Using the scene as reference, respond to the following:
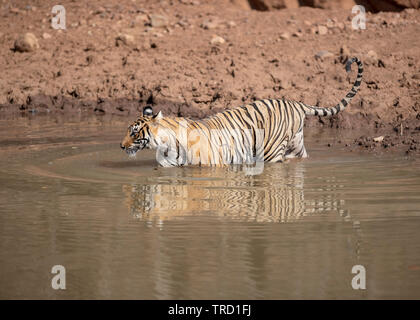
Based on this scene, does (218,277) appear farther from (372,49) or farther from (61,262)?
(372,49)

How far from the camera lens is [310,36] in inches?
579

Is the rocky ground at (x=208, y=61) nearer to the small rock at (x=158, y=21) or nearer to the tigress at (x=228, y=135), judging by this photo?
the small rock at (x=158, y=21)

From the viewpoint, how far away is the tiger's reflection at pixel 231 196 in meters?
6.94

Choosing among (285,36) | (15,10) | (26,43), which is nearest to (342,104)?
(285,36)

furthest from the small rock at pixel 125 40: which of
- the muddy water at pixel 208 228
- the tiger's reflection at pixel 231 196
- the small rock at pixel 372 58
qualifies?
the tiger's reflection at pixel 231 196

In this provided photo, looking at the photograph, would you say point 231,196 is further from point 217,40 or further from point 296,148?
point 217,40

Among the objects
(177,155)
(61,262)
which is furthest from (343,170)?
(61,262)

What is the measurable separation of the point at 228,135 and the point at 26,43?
7.19 m

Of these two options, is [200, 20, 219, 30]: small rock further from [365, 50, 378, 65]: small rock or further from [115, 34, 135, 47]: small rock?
[365, 50, 378, 65]: small rock

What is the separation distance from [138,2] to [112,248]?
1180 centimetres

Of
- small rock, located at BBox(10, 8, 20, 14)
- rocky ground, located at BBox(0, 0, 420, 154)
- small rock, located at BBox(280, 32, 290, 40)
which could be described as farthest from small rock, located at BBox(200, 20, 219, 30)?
small rock, located at BBox(10, 8, 20, 14)

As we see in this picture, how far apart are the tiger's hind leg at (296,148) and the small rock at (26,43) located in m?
7.19

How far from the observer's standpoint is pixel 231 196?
7.59m

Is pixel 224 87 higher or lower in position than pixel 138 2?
lower
